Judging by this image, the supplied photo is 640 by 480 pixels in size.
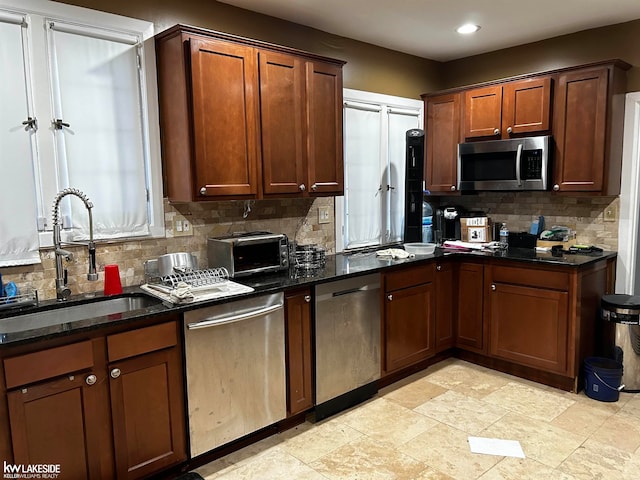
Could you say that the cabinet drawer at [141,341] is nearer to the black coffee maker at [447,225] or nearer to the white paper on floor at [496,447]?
the white paper on floor at [496,447]

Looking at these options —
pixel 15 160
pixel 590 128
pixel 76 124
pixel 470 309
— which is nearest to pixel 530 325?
pixel 470 309

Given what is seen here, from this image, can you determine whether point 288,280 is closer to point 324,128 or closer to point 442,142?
point 324,128

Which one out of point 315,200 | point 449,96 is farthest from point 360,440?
point 449,96

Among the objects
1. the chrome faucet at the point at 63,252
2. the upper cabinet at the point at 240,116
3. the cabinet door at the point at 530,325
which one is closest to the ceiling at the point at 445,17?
the upper cabinet at the point at 240,116

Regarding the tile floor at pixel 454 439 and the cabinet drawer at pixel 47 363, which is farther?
the tile floor at pixel 454 439

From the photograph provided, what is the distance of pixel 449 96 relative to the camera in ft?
14.3

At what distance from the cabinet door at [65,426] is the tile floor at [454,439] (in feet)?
2.05

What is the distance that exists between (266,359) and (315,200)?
57.3 inches

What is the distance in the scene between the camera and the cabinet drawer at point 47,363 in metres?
1.88

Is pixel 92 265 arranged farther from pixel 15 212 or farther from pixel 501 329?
pixel 501 329

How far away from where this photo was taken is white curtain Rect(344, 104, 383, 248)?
4.00 m

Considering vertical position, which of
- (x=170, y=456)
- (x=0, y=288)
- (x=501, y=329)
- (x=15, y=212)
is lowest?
(x=170, y=456)

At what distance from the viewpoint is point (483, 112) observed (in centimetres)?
411

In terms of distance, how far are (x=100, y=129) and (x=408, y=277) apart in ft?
7.46
